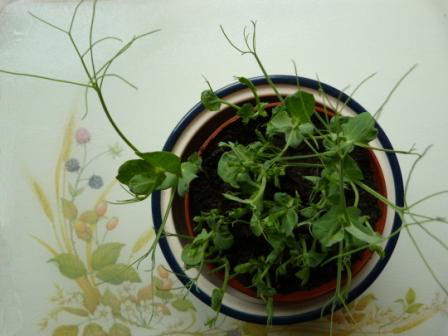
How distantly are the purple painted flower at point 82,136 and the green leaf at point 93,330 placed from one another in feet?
0.80

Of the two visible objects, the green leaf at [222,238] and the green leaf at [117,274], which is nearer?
the green leaf at [222,238]

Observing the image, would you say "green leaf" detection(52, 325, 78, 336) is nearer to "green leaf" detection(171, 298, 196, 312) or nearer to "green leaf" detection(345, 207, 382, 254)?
"green leaf" detection(171, 298, 196, 312)

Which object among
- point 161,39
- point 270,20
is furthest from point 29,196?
point 270,20

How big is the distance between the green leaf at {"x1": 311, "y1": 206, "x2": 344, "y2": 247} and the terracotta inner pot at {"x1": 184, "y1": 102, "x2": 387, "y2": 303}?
0.38 feet

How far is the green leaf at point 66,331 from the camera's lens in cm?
69

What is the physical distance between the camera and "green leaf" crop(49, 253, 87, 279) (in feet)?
2.28

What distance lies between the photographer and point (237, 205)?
1.82ft

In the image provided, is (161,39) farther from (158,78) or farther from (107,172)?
(107,172)

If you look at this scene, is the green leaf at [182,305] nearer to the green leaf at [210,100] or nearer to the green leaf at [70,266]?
the green leaf at [70,266]

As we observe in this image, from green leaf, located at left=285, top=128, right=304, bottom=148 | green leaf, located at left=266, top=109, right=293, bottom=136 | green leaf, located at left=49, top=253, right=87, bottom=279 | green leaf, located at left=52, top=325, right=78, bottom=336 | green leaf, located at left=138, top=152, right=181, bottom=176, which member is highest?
green leaf, located at left=266, top=109, right=293, bottom=136

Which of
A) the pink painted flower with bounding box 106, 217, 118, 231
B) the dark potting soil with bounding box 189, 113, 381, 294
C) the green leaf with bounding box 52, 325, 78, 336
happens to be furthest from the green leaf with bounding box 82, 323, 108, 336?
the dark potting soil with bounding box 189, 113, 381, 294

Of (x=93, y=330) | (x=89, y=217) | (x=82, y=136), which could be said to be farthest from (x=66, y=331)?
(x=82, y=136)

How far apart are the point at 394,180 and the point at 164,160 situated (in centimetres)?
25

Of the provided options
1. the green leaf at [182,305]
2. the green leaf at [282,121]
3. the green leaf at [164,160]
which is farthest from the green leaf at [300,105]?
the green leaf at [182,305]
